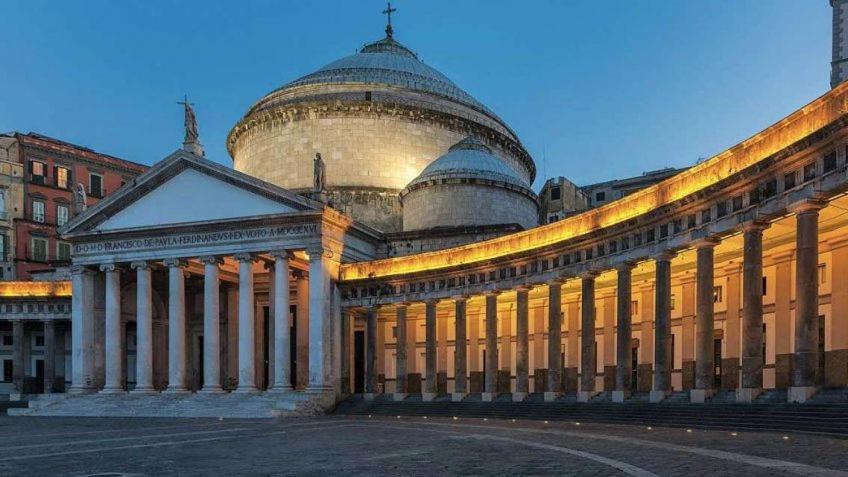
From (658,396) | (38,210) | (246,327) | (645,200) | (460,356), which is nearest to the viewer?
(658,396)

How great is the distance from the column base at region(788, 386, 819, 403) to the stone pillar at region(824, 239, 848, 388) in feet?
25.5

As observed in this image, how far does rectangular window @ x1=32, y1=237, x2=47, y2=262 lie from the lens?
269 feet

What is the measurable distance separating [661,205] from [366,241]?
2729 centimetres

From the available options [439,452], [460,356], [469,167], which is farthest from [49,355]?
[439,452]

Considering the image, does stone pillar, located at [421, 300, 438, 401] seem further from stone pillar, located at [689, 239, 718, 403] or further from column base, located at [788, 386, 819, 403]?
column base, located at [788, 386, 819, 403]

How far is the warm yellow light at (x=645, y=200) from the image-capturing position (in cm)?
2623

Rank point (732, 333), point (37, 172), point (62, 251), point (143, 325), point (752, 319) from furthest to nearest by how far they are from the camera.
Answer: point (62, 251) < point (37, 172) < point (143, 325) < point (732, 333) < point (752, 319)

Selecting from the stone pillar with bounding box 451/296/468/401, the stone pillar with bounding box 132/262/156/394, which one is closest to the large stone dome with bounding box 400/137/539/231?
the stone pillar with bounding box 451/296/468/401

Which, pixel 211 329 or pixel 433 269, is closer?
pixel 433 269

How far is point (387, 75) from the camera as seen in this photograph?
73438mm

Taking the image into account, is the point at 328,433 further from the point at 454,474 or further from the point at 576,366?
the point at 576,366

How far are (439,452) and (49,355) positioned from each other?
186 feet

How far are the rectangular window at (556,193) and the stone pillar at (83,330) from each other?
4783 centimetres

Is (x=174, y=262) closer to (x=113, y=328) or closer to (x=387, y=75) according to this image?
(x=113, y=328)
